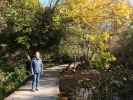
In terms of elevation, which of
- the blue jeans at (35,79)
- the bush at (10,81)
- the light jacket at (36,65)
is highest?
the light jacket at (36,65)

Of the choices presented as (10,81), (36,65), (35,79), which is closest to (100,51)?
(10,81)

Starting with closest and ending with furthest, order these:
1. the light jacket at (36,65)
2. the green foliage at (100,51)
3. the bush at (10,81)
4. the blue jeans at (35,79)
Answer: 1. the light jacket at (36,65)
2. the blue jeans at (35,79)
3. the bush at (10,81)
4. the green foliage at (100,51)

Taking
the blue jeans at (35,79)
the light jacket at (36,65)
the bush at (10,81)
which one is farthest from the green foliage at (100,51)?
the light jacket at (36,65)

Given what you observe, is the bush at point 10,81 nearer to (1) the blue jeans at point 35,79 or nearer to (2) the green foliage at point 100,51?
(1) the blue jeans at point 35,79

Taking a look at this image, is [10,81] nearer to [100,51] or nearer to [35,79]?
[35,79]

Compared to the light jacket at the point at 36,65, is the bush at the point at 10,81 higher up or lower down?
lower down

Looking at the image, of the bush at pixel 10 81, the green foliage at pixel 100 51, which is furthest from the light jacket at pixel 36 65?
the green foliage at pixel 100 51

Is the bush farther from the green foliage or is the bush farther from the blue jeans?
the green foliage

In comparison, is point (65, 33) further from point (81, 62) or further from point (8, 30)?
point (81, 62)

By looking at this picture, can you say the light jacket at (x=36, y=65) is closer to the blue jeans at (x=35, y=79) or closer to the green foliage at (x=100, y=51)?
the blue jeans at (x=35, y=79)

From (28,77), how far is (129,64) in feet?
36.5

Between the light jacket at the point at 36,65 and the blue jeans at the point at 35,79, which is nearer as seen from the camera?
the light jacket at the point at 36,65

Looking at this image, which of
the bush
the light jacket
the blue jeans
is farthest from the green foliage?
the light jacket

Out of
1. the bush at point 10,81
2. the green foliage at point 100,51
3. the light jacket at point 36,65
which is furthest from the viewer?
the green foliage at point 100,51
